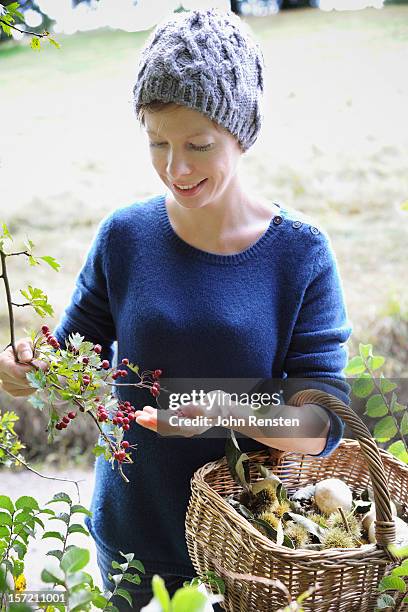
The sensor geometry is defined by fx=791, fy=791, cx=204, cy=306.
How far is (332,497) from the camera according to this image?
1.04m

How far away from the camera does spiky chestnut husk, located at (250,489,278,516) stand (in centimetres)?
102

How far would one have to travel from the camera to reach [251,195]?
1229mm

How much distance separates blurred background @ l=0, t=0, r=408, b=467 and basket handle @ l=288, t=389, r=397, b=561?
129 cm

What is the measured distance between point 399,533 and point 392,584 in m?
0.12

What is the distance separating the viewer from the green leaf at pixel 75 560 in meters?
0.62

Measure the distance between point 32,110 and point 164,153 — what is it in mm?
1346

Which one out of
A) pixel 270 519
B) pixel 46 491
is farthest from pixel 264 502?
pixel 46 491

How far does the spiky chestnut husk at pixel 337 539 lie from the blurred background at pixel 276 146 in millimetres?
1270

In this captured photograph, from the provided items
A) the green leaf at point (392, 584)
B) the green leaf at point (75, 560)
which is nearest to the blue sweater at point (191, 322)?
the green leaf at point (392, 584)

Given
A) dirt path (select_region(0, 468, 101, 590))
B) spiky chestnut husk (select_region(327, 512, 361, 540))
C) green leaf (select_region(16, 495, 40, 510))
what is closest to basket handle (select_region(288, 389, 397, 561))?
spiky chestnut husk (select_region(327, 512, 361, 540))

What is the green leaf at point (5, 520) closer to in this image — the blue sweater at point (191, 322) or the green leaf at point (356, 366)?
the blue sweater at point (191, 322)

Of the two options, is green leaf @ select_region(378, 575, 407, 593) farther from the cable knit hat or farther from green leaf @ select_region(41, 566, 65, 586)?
the cable knit hat

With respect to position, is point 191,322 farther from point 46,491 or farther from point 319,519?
point 46,491

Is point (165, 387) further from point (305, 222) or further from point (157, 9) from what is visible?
point (157, 9)
